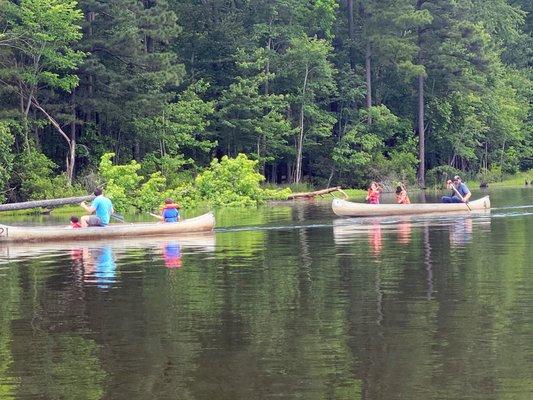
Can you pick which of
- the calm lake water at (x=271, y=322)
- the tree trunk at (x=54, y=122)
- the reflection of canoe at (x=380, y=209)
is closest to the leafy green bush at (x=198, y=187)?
the tree trunk at (x=54, y=122)

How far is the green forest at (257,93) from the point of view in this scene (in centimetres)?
5181

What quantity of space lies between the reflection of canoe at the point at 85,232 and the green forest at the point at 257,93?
15302mm

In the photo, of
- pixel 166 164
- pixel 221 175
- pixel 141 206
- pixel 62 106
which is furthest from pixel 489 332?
pixel 166 164

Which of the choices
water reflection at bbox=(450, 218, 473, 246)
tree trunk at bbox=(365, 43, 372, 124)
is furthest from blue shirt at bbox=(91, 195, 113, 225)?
tree trunk at bbox=(365, 43, 372, 124)

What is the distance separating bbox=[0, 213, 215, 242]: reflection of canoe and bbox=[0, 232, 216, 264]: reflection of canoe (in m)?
0.12

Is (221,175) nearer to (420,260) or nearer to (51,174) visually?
(51,174)

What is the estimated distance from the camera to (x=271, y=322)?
47.8 ft

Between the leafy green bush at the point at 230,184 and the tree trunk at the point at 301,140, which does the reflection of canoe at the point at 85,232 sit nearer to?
the leafy green bush at the point at 230,184

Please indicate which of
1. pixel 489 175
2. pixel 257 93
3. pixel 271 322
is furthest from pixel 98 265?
pixel 489 175

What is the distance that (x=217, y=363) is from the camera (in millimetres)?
12000

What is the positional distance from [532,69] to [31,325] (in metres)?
85.3

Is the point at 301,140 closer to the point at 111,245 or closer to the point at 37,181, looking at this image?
the point at 37,181

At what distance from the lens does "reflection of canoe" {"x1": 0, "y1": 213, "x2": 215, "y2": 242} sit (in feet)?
96.2

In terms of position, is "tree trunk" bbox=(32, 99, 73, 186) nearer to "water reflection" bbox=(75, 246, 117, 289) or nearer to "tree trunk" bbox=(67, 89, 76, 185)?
"tree trunk" bbox=(67, 89, 76, 185)
